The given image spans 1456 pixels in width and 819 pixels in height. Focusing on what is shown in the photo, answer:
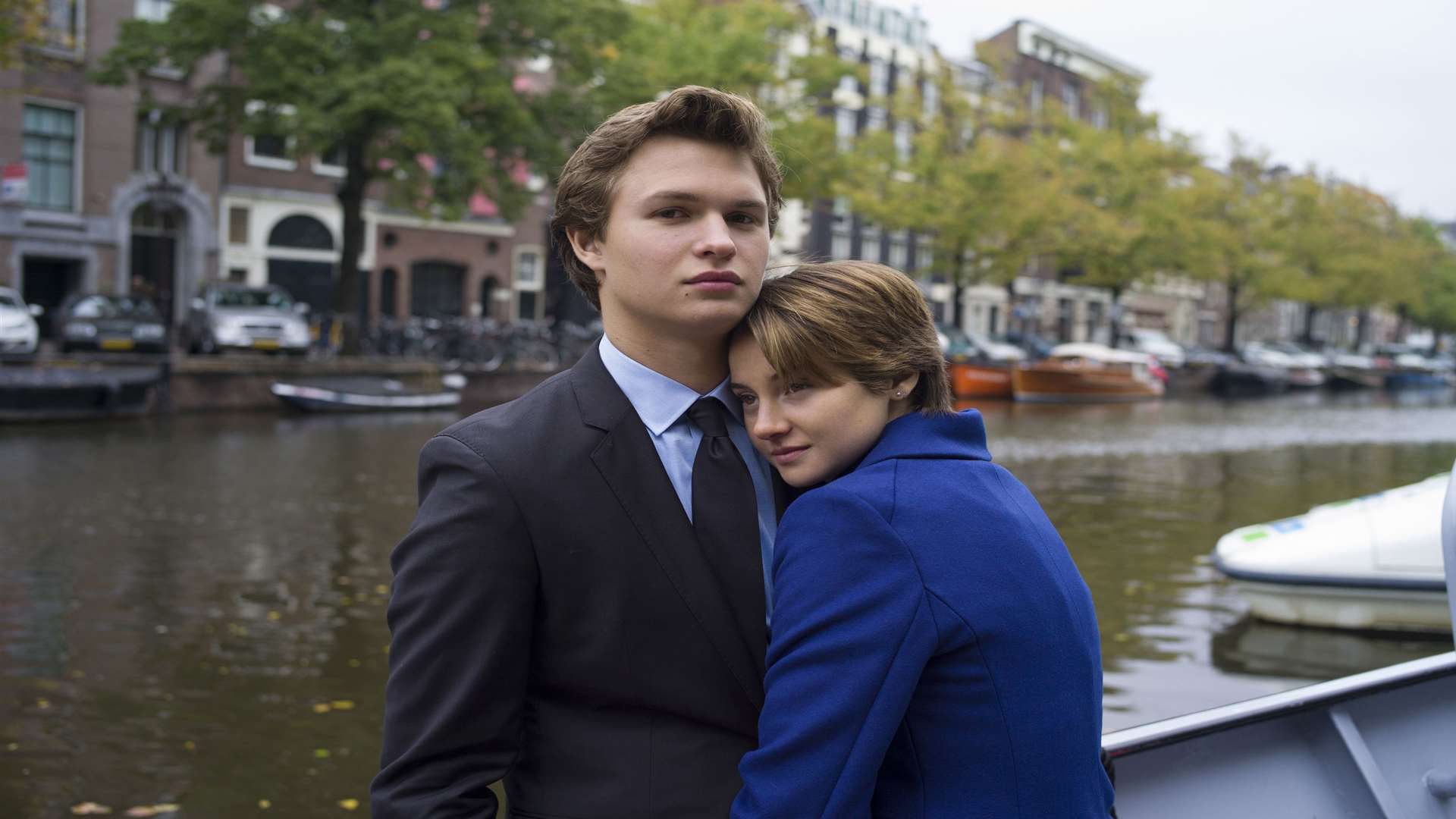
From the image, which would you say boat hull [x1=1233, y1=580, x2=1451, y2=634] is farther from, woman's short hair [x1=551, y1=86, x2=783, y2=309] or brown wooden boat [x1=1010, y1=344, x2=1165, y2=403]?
brown wooden boat [x1=1010, y1=344, x2=1165, y2=403]

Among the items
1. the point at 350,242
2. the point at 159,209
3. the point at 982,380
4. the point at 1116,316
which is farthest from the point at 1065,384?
the point at 159,209

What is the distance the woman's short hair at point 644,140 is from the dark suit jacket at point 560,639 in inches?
12.7

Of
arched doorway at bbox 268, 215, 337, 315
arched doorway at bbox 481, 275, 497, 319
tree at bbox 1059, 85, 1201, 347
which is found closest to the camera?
arched doorway at bbox 268, 215, 337, 315

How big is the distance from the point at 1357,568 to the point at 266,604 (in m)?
6.97

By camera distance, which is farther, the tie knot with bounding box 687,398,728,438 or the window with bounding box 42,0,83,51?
the window with bounding box 42,0,83,51

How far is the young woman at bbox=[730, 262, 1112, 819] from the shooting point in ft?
5.53

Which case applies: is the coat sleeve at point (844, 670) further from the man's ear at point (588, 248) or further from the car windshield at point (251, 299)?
the car windshield at point (251, 299)

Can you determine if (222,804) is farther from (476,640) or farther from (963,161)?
(963,161)

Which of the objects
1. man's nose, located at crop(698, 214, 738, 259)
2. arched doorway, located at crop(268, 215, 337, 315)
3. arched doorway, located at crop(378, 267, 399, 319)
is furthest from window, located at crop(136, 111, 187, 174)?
man's nose, located at crop(698, 214, 738, 259)

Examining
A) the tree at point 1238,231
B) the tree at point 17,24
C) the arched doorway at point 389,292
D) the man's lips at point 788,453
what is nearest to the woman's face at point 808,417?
the man's lips at point 788,453

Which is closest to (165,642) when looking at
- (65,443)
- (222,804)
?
(222,804)

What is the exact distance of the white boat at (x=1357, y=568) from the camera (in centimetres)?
828

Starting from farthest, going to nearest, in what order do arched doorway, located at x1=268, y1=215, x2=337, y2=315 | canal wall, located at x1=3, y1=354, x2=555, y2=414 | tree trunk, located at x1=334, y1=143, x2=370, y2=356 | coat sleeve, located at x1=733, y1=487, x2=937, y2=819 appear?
arched doorway, located at x1=268, y1=215, x2=337, y2=315 → tree trunk, located at x1=334, y1=143, x2=370, y2=356 → canal wall, located at x1=3, y1=354, x2=555, y2=414 → coat sleeve, located at x1=733, y1=487, x2=937, y2=819

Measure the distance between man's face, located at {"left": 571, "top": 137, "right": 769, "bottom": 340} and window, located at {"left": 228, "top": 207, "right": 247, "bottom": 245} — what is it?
36.4m
